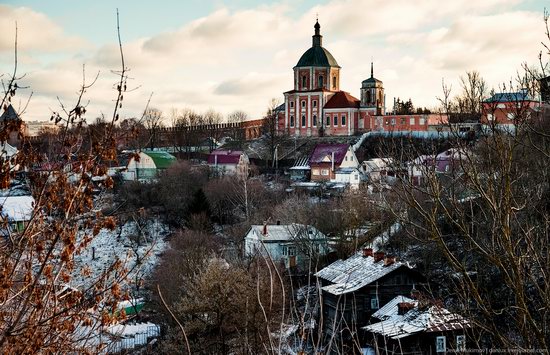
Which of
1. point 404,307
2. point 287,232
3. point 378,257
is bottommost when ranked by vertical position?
point 404,307

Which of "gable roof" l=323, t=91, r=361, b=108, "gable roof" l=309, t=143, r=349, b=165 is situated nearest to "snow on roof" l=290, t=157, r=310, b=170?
"gable roof" l=309, t=143, r=349, b=165

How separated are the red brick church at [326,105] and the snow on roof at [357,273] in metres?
32.2

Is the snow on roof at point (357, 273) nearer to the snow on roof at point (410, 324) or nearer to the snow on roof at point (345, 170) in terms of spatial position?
the snow on roof at point (410, 324)

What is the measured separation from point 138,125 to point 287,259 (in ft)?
78.0

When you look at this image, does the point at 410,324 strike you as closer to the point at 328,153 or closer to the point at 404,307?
the point at 404,307

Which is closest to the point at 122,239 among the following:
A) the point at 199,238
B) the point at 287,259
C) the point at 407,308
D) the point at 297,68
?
the point at 199,238

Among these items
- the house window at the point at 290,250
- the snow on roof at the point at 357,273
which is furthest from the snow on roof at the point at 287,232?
the snow on roof at the point at 357,273

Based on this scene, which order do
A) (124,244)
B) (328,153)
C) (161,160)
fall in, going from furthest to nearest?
(161,160) → (328,153) → (124,244)

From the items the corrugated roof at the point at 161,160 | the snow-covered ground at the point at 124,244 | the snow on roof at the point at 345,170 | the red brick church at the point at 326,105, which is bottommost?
the snow-covered ground at the point at 124,244

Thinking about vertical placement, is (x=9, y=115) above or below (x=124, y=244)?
above

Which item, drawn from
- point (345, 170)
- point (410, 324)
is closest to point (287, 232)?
point (410, 324)

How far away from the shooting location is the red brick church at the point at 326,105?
54344mm

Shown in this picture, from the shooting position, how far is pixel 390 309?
724 inches

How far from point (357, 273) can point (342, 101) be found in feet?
120
